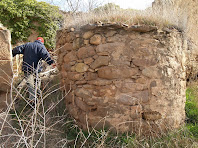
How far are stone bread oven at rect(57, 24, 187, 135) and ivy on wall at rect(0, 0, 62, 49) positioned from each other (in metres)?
5.02

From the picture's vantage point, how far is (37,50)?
11.4 ft

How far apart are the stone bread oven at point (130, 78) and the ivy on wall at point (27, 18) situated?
502 cm

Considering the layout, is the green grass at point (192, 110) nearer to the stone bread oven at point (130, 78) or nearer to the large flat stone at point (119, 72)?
the stone bread oven at point (130, 78)

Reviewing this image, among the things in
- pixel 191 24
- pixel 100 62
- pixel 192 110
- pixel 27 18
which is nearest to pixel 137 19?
pixel 100 62

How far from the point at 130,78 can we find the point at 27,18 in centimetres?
603

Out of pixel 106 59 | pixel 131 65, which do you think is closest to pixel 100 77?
pixel 106 59

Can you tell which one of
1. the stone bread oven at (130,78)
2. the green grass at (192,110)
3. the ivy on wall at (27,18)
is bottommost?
the green grass at (192,110)

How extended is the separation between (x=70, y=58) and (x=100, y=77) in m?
0.64

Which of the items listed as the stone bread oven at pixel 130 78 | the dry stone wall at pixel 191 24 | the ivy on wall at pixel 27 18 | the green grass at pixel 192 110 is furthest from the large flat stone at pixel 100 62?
the ivy on wall at pixel 27 18

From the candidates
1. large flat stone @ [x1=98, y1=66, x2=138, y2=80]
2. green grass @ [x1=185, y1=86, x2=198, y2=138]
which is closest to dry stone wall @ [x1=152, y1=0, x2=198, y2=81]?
green grass @ [x1=185, y1=86, x2=198, y2=138]

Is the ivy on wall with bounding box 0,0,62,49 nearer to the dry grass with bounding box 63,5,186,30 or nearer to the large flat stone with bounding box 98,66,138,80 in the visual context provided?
the dry grass with bounding box 63,5,186,30

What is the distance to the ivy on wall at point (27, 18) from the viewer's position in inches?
263

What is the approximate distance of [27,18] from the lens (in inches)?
278

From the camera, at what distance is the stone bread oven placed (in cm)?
248
